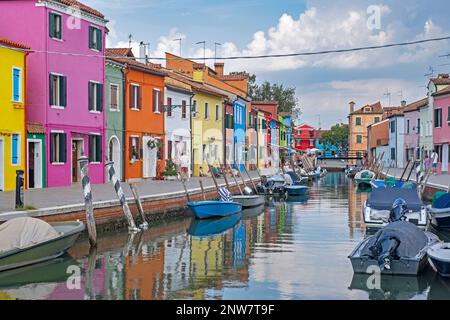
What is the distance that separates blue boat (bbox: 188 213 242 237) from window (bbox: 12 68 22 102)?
317 inches

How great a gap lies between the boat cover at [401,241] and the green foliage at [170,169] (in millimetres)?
23127

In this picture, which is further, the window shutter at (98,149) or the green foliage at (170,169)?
the green foliage at (170,169)

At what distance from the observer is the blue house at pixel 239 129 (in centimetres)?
5528

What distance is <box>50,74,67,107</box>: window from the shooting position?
28.3 metres

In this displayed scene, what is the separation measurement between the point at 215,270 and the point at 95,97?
17.7 meters

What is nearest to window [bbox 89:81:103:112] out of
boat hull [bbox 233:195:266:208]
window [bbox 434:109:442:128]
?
boat hull [bbox 233:195:266:208]

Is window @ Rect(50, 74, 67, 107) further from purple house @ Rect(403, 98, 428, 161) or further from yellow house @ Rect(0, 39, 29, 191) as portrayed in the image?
purple house @ Rect(403, 98, 428, 161)

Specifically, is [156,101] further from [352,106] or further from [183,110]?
[352,106]

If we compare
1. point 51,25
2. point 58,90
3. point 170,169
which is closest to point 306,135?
point 170,169

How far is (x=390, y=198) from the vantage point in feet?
73.9

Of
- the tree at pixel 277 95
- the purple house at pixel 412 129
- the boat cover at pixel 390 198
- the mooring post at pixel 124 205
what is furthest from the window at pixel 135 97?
the tree at pixel 277 95

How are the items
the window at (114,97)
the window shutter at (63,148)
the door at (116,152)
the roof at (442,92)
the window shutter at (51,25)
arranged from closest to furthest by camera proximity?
the window shutter at (51,25), the window shutter at (63,148), the window at (114,97), the door at (116,152), the roof at (442,92)

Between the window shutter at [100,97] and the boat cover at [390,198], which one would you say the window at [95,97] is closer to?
the window shutter at [100,97]

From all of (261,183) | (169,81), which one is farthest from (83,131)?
(261,183)
